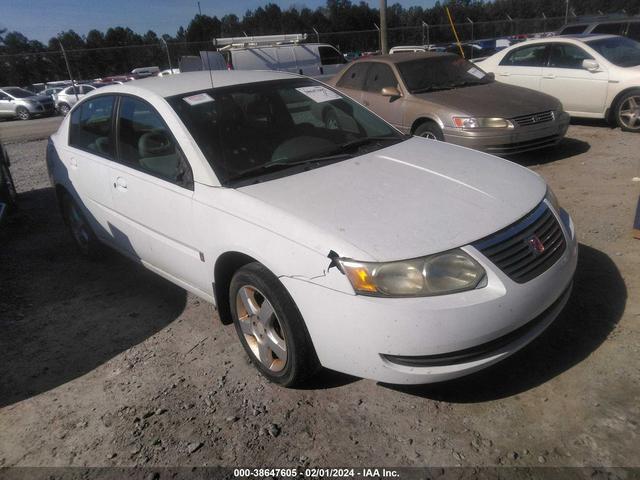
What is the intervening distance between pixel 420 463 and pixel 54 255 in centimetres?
431

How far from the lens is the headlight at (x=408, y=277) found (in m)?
2.23

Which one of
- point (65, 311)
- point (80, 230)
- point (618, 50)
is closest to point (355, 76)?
point (618, 50)

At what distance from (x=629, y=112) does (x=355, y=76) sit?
13.8 ft

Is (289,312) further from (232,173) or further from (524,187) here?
(524,187)

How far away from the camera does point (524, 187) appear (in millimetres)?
2869

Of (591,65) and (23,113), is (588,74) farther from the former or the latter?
(23,113)

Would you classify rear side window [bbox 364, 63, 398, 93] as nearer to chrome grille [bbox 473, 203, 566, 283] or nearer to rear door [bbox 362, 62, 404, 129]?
rear door [bbox 362, 62, 404, 129]

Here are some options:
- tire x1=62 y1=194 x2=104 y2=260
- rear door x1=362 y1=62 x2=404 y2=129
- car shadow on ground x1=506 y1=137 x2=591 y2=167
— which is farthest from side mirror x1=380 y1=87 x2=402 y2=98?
tire x1=62 y1=194 x2=104 y2=260

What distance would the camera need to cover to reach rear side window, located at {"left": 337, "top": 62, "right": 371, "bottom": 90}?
7.78m

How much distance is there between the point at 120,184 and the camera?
143 inches

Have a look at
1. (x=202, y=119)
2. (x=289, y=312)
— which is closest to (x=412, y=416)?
(x=289, y=312)

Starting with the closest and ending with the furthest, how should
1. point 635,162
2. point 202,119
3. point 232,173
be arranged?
point 232,173
point 202,119
point 635,162

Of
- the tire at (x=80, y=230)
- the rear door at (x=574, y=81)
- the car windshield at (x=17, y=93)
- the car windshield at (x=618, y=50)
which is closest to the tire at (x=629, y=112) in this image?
the rear door at (x=574, y=81)

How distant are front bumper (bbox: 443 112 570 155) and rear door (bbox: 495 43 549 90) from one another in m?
2.62
